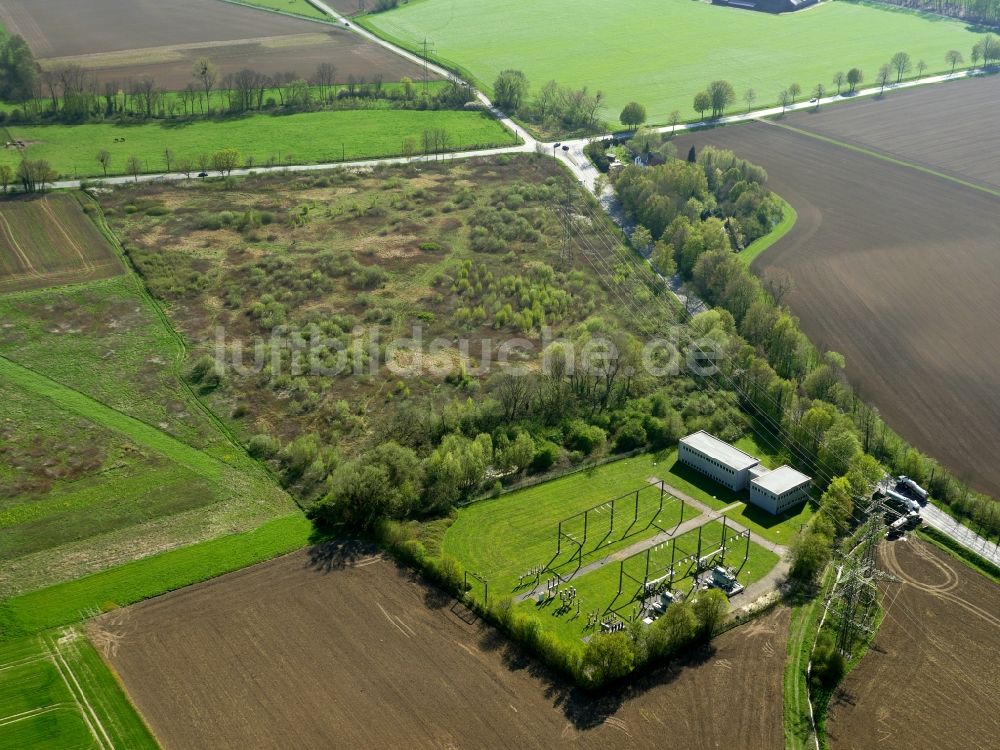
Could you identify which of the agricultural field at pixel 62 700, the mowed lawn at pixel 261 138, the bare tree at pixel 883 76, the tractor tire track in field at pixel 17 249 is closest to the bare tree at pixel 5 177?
the mowed lawn at pixel 261 138

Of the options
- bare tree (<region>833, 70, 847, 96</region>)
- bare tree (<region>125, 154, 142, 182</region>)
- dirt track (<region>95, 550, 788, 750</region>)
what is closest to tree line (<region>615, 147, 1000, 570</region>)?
dirt track (<region>95, 550, 788, 750</region>)

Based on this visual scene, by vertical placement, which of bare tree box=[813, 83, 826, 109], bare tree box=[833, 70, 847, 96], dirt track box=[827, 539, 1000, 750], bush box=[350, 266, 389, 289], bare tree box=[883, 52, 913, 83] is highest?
bare tree box=[883, 52, 913, 83]

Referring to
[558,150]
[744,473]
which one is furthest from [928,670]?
[558,150]

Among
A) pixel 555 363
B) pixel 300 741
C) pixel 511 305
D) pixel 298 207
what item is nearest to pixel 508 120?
pixel 298 207

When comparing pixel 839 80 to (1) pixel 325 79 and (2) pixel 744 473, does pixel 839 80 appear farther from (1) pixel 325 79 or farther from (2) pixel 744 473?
(2) pixel 744 473

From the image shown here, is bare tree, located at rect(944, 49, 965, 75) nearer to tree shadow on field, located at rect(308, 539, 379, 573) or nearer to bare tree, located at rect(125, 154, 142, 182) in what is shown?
bare tree, located at rect(125, 154, 142, 182)

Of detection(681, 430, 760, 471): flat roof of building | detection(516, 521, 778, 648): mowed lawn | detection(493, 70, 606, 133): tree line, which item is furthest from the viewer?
detection(493, 70, 606, 133): tree line
